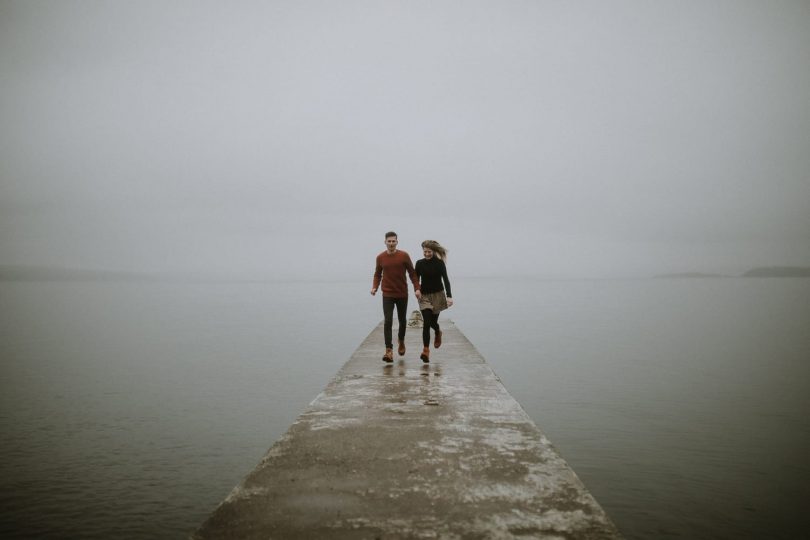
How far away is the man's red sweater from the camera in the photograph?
845 cm

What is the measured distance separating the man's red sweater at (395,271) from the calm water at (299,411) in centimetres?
455

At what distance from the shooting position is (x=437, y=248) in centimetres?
873

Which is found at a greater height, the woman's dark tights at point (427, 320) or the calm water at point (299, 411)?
the woman's dark tights at point (427, 320)

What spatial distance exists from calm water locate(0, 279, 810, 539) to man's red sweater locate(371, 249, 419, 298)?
4554 mm

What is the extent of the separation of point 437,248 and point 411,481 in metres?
5.44

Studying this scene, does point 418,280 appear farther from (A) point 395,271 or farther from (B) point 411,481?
(B) point 411,481

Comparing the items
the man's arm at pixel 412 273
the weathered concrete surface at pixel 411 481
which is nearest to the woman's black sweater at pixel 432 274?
the man's arm at pixel 412 273

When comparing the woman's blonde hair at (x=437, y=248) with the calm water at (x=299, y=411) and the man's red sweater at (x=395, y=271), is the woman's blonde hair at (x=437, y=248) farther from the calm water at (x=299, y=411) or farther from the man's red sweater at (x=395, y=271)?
the calm water at (x=299, y=411)

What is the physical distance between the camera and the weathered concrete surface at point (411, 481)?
9.86ft

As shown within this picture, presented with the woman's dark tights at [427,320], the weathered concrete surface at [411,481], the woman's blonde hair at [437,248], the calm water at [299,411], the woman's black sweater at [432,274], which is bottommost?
the calm water at [299,411]

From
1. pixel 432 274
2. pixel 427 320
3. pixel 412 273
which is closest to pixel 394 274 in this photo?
pixel 412 273

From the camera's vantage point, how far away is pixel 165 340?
30.0m

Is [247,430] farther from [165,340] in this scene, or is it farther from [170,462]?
[165,340]

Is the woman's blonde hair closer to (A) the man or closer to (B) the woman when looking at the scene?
(B) the woman
